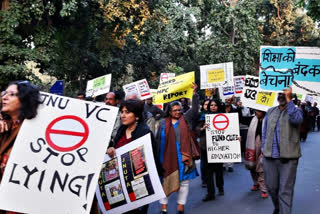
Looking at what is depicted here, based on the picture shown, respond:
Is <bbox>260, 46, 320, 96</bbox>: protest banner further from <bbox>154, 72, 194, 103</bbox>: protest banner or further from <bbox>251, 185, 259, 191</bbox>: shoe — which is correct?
<bbox>251, 185, 259, 191</bbox>: shoe

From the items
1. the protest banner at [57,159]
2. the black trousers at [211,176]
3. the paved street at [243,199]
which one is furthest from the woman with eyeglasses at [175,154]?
the protest banner at [57,159]

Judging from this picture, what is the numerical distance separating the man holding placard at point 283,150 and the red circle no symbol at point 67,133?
290 centimetres

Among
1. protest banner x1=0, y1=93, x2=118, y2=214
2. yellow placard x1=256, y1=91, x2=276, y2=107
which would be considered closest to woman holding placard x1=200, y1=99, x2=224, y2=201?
yellow placard x1=256, y1=91, x2=276, y2=107

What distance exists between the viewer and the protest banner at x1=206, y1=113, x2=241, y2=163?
7.52 metres

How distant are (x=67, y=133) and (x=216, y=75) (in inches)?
300

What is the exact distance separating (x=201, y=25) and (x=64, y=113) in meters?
26.5

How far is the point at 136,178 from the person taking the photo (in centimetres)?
385

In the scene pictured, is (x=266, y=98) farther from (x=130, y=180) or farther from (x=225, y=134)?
(x=130, y=180)

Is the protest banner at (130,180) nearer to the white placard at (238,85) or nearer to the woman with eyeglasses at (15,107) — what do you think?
the woman with eyeglasses at (15,107)

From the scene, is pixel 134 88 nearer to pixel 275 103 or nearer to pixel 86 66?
pixel 275 103

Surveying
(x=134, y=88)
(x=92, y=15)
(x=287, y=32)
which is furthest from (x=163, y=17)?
(x=287, y=32)

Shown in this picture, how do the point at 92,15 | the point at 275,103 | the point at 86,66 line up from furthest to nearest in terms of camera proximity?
the point at 86,66, the point at 92,15, the point at 275,103

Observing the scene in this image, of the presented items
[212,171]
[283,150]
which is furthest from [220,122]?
[283,150]

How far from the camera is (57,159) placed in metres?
3.03
